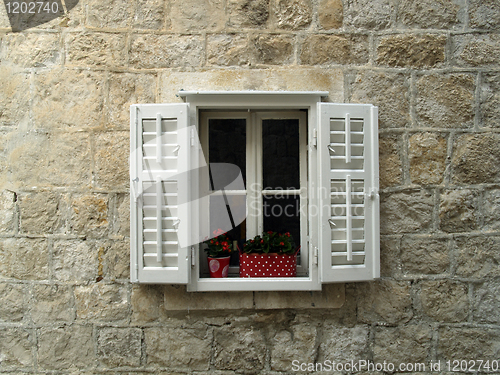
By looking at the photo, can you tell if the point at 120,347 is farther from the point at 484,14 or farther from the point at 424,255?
the point at 484,14

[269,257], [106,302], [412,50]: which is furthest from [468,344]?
[106,302]

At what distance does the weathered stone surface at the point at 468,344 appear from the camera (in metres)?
2.45

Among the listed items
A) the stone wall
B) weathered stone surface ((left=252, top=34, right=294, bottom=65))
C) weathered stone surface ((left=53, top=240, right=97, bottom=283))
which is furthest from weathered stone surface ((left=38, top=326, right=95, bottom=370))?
weathered stone surface ((left=252, top=34, right=294, bottom=65))

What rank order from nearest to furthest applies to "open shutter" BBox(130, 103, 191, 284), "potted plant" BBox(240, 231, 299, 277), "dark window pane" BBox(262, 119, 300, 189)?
"open shutter" BBox(130, 103, 191, 284)
"potted plant" BBox(240, 231, 299, 277)
"dark window pane" BBox(262, 119, 300, 189)

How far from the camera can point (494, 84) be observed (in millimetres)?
2494

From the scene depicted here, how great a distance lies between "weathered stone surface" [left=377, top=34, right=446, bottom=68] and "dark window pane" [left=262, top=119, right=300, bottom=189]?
819 millimetres

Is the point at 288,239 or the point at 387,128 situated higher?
the point at 387,128

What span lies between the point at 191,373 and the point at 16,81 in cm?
244

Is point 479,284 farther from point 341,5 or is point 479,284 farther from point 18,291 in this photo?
point 18,291

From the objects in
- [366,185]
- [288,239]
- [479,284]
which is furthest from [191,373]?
[479,284]

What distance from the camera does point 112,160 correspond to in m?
2.46

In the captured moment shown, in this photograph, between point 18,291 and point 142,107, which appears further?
point 18,291

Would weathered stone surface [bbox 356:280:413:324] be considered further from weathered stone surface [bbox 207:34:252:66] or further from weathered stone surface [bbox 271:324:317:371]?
weathered stone surface [bbox 207:34:252:66]

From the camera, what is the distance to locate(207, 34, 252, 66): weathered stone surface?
97.9 inches
